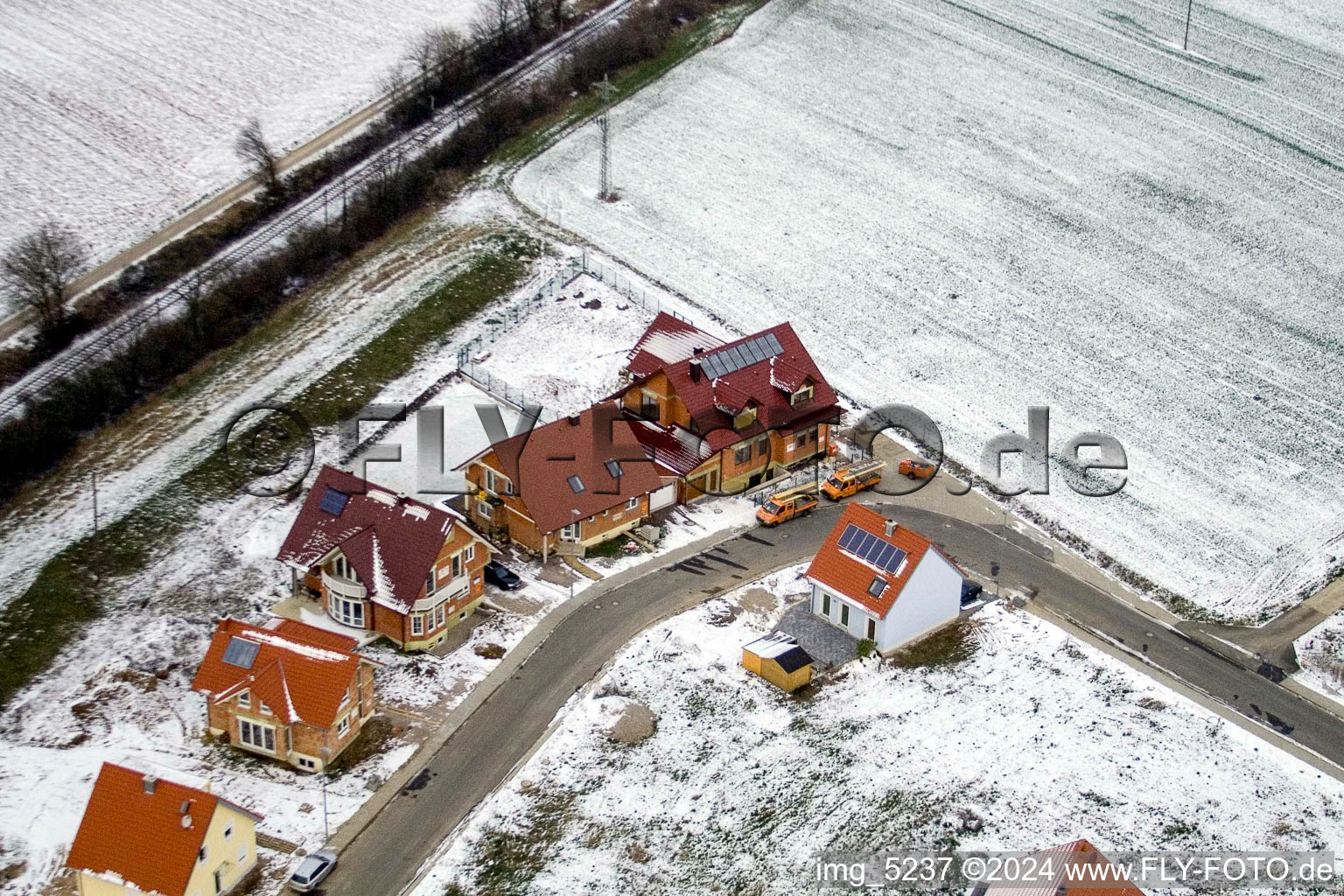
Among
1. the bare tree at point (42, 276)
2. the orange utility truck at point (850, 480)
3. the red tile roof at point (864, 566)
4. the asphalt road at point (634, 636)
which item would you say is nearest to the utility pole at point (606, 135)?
the orange utility truck at point (850, 480)

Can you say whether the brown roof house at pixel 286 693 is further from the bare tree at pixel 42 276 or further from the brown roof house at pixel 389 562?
the bare tree at pixel 42 276

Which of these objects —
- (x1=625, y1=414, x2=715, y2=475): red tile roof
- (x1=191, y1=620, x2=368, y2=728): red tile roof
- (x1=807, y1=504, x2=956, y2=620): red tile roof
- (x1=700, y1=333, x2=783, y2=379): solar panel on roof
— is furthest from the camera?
(x1=700, y1=333, x2=783, y2=379): solar panel on roof

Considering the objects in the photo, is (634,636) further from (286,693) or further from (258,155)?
(258,155)

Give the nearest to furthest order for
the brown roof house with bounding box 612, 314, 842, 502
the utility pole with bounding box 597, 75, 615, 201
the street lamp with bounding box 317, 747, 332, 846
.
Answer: the street lamp with bounding box 317, 747, 332, 846 < the brown roof house with bounding box 612, 314, 842, 502 < the utility pole with bounding box 597, 75, 615, 201

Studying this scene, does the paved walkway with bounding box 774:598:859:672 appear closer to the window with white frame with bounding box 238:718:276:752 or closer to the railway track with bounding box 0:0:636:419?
the window with white frame with bounding box 238:718:276:752

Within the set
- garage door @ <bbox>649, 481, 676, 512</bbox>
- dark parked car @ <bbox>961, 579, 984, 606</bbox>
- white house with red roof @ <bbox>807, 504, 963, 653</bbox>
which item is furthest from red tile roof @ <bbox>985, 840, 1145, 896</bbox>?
garage door @ <bbox>649, 481, 676, 512</bbox>

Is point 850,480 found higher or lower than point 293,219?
lower

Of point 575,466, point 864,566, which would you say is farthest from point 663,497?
point 864,566
